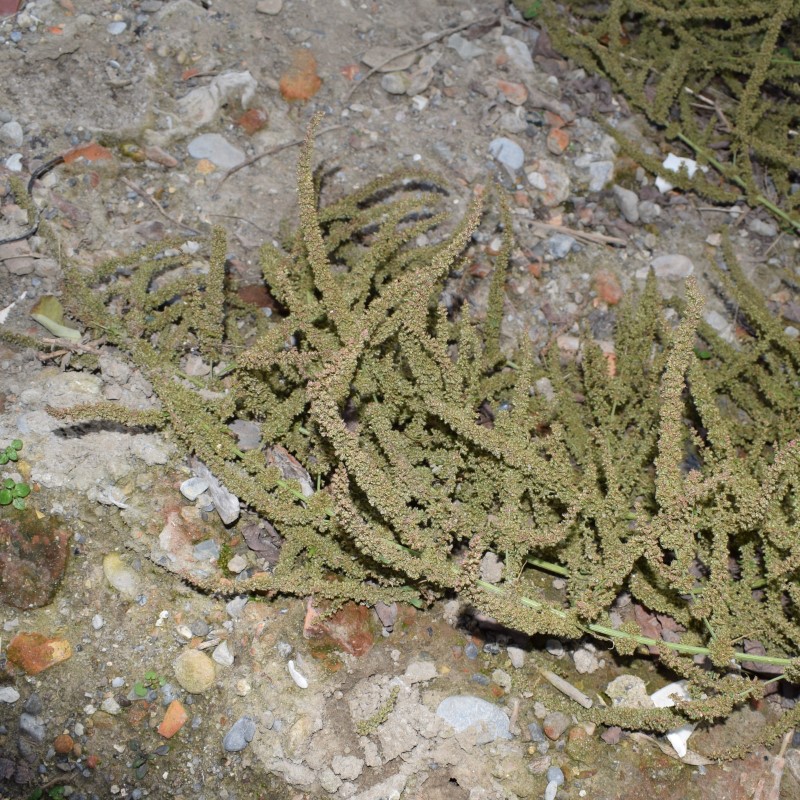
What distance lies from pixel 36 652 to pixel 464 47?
2.85 m

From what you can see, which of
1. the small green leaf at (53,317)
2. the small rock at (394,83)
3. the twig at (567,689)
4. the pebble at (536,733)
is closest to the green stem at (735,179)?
the small rock at (394,83)

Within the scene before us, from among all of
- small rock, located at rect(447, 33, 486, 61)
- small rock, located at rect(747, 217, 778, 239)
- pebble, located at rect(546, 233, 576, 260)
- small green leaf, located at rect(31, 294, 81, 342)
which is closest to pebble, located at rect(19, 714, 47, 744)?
small green leaf, located at rect(31, 294, 81, 342)

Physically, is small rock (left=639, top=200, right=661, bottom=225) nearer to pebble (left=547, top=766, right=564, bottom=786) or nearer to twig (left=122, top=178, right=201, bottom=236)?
twig (left=122, top=178, right=201, bottom=236)

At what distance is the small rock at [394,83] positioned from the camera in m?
3.43

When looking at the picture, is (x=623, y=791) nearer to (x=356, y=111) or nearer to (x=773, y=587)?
(x=773, y=587)

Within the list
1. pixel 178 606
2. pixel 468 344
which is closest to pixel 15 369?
pixel 178 606

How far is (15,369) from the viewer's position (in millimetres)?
2650

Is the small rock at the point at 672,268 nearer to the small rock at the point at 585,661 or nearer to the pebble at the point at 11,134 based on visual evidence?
the small rock at the point at 585,661

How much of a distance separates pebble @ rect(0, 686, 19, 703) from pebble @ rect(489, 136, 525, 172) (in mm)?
2547

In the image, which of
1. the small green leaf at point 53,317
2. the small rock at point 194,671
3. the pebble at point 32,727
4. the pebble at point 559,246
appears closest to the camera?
the pebble at point 32,727

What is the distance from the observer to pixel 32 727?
7.33 ft

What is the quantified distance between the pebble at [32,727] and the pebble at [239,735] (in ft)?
1.58

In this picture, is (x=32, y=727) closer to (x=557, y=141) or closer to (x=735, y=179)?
(x=557, y=141)

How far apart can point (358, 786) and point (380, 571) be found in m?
0.58
